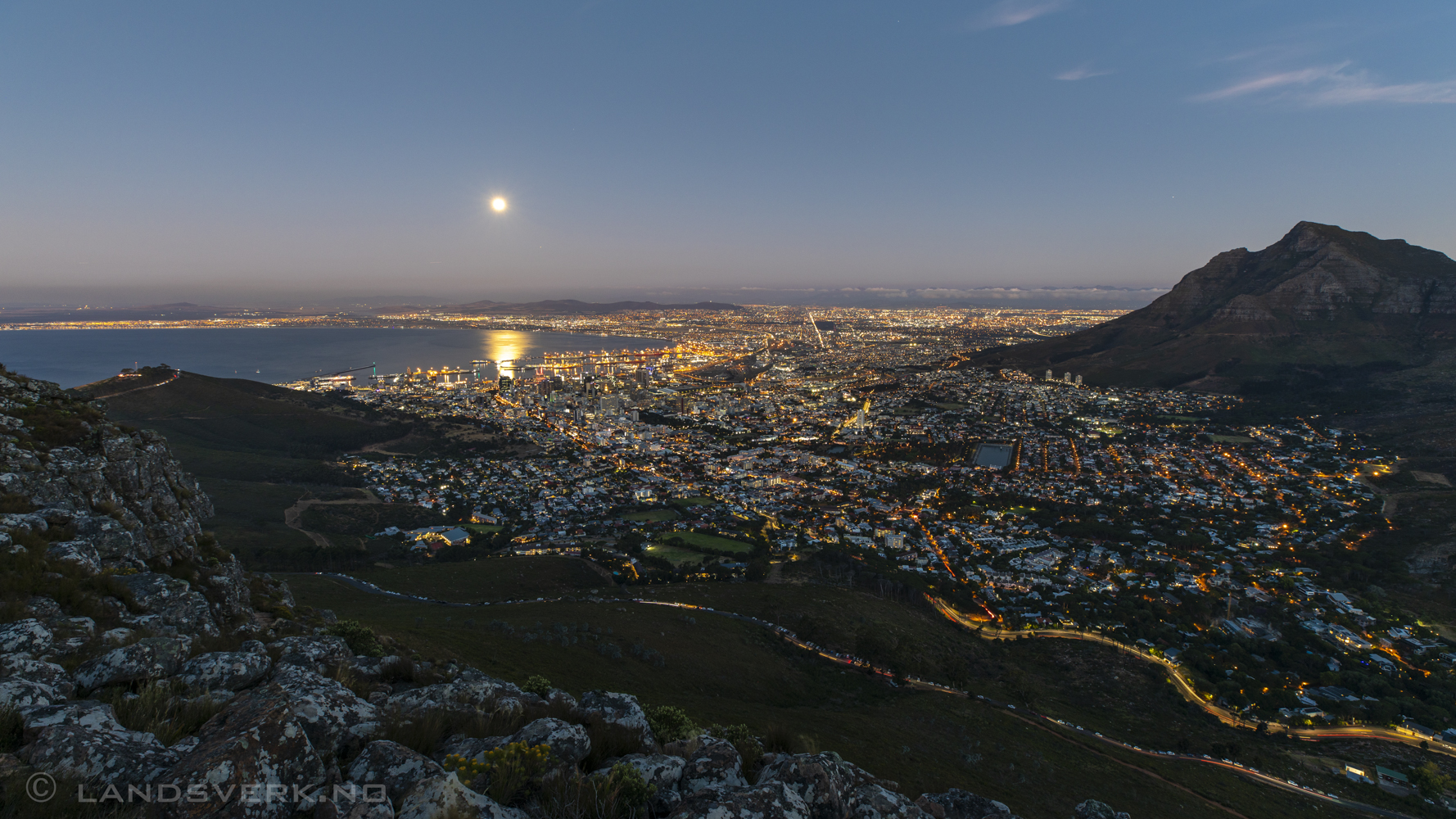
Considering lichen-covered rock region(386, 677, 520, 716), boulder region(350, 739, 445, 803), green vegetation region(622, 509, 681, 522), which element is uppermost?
boulder region(350, 739, 445, 803)

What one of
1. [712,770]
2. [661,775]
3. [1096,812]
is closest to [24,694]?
[661,775]

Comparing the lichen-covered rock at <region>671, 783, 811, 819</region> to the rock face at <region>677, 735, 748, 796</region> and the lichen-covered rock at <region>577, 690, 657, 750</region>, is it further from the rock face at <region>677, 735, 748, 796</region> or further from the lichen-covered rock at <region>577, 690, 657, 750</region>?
the lichen-covered rock at <region>577, 690, 657, 750</region>

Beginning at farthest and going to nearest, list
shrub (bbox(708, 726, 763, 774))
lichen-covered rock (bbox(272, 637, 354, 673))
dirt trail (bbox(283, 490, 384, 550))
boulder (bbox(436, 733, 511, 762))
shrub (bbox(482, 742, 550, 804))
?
dirt trail (bbox(283, 490, 384, 550)), lichen-covered rock (bbox(272, 637, 354, 673)), shrub (bbox(708, 726, 763, 774)), boulder (bbox(436, 733, 511, 762)), shrub (bbox(482, 742, 550, 804))

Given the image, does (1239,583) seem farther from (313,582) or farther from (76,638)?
(313,582)

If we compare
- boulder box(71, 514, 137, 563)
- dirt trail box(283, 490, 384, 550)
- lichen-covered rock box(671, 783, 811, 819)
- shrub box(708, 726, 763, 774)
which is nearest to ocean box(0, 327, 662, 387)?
dirt trail box(283, 490, 384, 550)

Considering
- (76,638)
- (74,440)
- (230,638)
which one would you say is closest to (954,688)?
(230,638)

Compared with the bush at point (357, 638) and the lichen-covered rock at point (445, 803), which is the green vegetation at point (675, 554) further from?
the lichen-covered rock at point (445, 803)
